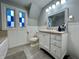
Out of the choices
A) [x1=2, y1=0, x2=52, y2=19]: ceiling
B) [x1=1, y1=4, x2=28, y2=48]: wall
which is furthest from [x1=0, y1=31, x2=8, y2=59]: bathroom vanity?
[x1=2, y1=0, x2=52, y2=19]: ceiling

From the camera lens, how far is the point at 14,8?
278 cm

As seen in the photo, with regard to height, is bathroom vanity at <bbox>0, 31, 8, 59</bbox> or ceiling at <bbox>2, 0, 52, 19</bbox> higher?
ceiling at <bbox>2, 0, 52, 19</bbox>

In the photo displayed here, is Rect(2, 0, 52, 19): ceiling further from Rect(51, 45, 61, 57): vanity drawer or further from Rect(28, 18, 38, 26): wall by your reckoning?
Rect(51, 45, 61, 57): vanity drawer

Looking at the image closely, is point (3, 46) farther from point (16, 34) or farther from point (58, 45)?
point (58, 45)

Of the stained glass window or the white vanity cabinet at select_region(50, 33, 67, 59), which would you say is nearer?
the white vanity cabinet at select_region(50, 33, 67, 59)

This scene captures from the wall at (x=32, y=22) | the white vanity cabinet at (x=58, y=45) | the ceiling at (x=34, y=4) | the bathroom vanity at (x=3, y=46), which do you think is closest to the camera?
the bathroom vanity at (x=3, y=46)

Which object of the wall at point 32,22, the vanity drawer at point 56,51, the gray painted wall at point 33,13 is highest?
the gray painted wall at point 33,13

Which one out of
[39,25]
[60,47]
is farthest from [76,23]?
[39,25]

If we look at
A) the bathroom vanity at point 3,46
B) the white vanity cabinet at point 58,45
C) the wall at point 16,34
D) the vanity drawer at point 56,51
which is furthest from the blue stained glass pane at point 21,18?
the vanity drawer at point 56,51

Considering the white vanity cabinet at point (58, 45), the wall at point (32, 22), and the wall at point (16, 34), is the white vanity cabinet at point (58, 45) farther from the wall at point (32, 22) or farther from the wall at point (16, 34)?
the wall at point (32, 22)

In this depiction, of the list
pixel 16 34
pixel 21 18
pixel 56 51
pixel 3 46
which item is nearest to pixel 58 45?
pixel 56 51

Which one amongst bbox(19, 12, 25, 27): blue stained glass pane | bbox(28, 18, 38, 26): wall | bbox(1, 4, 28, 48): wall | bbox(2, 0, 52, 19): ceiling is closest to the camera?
bbox(1, 4, 28, 48): wall

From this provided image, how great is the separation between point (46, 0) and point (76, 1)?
1.35 meters

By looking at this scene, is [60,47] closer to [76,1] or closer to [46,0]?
[76,1]
